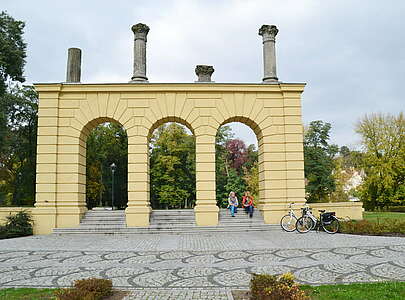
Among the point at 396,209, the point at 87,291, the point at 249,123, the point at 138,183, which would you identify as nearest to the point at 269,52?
the point at 249,123

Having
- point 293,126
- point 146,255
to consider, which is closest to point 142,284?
point 146,255

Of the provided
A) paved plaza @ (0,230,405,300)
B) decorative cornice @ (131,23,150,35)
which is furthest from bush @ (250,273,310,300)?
decorative cornice @ (131,23,150,35)

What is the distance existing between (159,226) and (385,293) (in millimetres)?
12808

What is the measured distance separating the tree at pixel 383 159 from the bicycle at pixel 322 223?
26.2 meters

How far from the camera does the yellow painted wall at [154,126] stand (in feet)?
61.8

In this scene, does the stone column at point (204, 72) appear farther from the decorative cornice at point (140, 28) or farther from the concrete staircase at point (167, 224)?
the concrete staircase at point (167, 224)

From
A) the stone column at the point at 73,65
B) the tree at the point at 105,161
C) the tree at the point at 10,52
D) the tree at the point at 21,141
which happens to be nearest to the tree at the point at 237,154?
the tree at the point at 105,161

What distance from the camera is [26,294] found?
662 centimetres

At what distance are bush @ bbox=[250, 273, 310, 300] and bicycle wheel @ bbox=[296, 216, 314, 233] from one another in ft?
36.3

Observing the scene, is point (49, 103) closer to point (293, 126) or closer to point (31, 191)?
point (293, 126)

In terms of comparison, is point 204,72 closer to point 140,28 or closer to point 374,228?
point 140,28

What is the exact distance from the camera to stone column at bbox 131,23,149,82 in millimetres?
19938

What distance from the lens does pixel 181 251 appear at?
1167 cm

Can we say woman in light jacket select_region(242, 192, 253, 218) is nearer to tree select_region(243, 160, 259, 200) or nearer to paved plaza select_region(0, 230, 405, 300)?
paved plaza select_region(0, 230, 405, 300)
